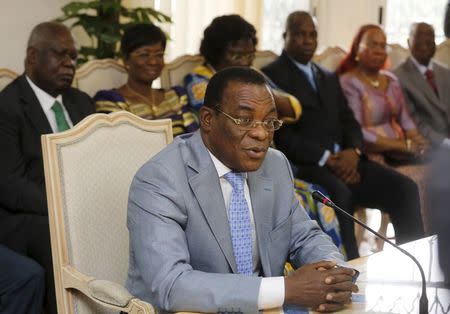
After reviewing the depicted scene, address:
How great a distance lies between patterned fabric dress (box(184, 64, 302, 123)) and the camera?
4031 millimetres

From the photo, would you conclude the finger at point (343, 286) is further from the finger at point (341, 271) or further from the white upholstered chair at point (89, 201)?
the white upholstered chair at point (89, 201)

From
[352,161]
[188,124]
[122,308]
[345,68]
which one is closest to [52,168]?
[122,308]

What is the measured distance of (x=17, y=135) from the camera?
320 cm

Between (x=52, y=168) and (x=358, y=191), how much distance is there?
7.51 feet

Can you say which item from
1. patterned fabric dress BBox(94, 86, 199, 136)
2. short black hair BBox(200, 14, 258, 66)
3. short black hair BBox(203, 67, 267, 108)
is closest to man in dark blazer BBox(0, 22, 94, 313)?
patterned fabric dress BBox(94, 86, 199, 136)

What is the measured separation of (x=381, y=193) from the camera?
4.30m

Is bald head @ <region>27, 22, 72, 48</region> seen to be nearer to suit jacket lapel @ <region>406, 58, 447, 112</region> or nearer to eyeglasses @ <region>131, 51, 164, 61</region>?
eyeglasses @ <region>131, 51, 164, 61</region>

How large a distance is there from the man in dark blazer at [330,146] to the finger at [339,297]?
7.00 ft

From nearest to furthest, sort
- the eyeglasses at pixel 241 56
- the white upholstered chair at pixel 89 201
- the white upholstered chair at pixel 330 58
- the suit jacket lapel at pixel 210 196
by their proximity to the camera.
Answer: the suit jacket lapel at pixel 210 196 → the white upholstered chair at pixel 89 201 → the eyeglasses at pixel 241 56 → the white upholstered chair at pixel 330 58

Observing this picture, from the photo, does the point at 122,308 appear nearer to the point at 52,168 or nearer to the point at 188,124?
the point at 52,168

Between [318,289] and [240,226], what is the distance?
1.20ft

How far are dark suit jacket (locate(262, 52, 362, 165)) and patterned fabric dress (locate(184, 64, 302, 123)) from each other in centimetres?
15

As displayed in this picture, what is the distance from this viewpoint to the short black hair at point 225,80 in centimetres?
210

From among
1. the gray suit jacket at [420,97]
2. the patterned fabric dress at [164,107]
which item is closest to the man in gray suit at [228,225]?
the patterned fabric dress at [164,107]
